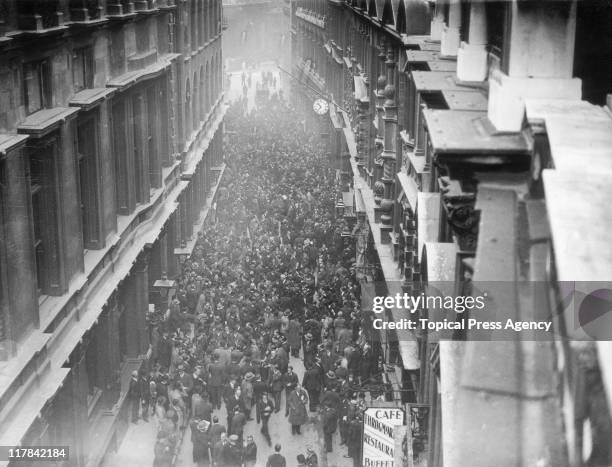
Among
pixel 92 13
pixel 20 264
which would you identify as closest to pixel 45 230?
pixel 20 264

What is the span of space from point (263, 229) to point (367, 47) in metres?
8.81

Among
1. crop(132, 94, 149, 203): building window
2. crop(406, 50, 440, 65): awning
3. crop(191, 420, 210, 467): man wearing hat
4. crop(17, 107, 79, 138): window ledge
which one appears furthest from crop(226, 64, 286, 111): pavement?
crop(406, 50, 440, 65): awning

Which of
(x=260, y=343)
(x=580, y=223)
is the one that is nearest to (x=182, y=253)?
(x=260, y=343)

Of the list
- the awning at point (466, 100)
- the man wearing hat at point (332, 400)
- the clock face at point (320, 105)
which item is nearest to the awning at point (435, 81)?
the awning at point (466, 100)

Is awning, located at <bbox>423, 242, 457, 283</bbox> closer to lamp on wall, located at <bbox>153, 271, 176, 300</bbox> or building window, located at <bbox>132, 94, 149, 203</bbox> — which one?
building window, located at <bbox>132, 94, 149, 203</bbox>

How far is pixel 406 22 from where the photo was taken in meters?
20.7

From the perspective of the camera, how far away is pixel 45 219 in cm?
1666

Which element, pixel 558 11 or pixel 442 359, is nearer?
pixel 558 11

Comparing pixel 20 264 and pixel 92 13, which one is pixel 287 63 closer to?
pixel 92 13

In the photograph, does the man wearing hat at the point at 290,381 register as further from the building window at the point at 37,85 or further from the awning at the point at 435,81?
the awning at the point at 435,81

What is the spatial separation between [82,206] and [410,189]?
731 cm

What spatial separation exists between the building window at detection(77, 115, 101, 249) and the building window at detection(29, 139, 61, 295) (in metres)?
2.74

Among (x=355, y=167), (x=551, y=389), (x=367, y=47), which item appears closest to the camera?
(x=551, y=389)

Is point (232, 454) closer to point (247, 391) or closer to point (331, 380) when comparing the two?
point (247, 391)
